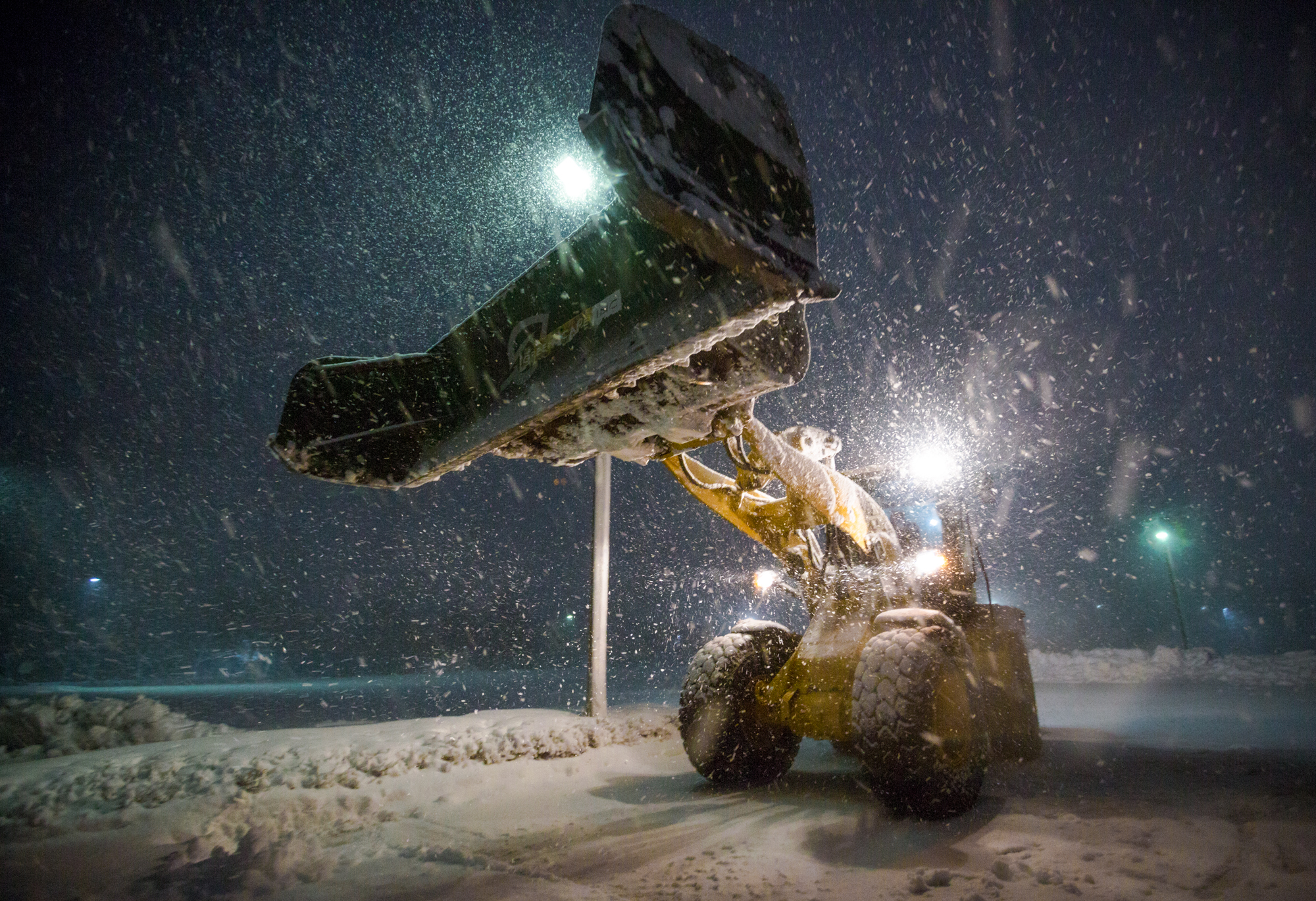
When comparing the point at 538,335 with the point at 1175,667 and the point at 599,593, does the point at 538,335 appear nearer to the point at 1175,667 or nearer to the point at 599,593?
the point at 599,593

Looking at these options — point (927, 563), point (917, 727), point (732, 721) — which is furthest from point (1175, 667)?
point (917, 727)

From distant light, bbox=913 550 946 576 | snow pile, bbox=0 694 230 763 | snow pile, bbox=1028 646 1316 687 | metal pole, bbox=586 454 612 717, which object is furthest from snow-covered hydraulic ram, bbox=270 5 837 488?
snow pile, bbox=1028 646 1316 687

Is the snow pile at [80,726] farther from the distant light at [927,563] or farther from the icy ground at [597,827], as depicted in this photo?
the distant light at [927,563]

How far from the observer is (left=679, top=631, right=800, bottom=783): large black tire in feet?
16.1

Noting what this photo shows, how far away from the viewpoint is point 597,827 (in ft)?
13.0

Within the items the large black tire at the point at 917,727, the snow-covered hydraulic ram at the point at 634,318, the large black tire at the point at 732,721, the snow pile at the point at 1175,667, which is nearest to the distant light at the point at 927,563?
the large black tire at the point at 917,727

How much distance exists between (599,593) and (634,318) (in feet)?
22.0

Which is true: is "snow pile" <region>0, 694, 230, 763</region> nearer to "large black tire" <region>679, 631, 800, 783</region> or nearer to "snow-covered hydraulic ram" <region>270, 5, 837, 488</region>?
"large black tire" <region>679, 631, 800, 783</region>

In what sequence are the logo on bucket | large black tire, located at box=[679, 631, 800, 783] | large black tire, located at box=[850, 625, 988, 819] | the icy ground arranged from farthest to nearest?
large black tire, located at box=[679, 631, 800, 783] → large black tire, located at box=[850, 625, 988, 819] → the icy ground → the logo on bucket

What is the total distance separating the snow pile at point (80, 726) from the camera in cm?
645

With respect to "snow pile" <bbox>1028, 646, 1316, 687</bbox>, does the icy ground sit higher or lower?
higher

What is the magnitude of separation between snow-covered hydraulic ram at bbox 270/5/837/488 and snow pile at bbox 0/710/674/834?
3058 mm

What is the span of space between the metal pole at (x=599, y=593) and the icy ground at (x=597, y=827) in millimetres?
2016

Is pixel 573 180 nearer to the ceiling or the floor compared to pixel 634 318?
nearer to the ceiling
